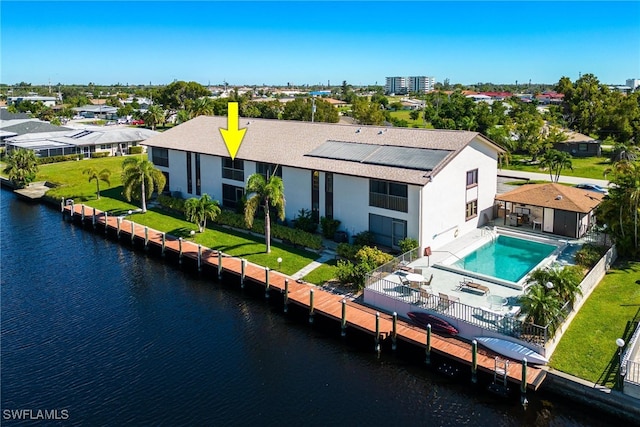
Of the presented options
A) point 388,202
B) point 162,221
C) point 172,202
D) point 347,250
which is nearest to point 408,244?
point 388,202

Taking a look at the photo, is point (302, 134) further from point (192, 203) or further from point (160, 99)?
point (160, 99)

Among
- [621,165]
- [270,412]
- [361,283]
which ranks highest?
[621,165]

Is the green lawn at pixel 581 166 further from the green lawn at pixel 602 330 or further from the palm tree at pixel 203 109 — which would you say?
the palm tree at pixel 203 109

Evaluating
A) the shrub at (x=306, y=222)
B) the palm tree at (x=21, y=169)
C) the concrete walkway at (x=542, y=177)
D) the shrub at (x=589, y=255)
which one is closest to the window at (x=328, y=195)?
the shrub at (x=306, y=222)

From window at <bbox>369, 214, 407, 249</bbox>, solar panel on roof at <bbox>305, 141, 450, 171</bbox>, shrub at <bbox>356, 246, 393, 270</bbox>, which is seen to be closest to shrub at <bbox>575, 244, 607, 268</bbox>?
solar panel on roof at <bbox>305, 141, 450, 171</bbox>

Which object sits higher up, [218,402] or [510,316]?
[510,316]

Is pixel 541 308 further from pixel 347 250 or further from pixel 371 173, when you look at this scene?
pixel 371 173

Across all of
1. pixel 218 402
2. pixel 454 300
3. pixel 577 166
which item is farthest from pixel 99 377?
pixel 577 166
